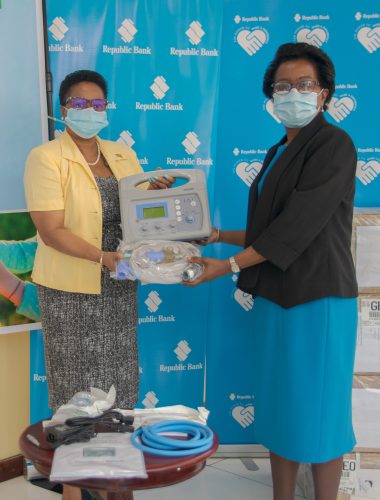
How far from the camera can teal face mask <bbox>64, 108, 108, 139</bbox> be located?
86.4 inches

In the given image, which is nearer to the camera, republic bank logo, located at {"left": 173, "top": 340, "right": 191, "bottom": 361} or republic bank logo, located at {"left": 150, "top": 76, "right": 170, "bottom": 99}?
republic bank logo, located at {"left": 150, "top": 76, "right": 170, "bottom": 99}

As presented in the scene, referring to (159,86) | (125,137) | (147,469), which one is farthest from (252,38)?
(147,469)

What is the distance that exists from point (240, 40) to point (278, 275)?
4.45 feet

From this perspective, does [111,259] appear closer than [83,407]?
No

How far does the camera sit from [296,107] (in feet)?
6.47

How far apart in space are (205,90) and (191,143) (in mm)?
246

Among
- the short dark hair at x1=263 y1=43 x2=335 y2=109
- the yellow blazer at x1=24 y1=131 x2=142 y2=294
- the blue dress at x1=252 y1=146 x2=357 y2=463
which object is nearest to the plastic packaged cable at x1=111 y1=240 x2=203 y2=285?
the yellow blazer at x1=24 y1=131 x2=142 y2=294

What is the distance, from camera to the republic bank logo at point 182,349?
3.03 m

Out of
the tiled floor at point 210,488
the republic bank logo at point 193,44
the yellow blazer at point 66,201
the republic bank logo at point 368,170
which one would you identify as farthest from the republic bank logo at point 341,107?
the tiled floor at point 210,488

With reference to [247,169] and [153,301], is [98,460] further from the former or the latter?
[247,169]

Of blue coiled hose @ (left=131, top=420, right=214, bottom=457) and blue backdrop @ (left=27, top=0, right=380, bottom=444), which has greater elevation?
blue backdrop @ (left=27, top=0, right=380, bottom=444)

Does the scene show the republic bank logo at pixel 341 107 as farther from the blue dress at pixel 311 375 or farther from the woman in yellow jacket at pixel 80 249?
the blue dress at pixel 311 375

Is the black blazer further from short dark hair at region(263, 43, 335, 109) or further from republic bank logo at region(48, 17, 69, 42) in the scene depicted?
republic bank logo at region(48, 17, 69, 42)

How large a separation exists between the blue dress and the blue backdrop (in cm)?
91
